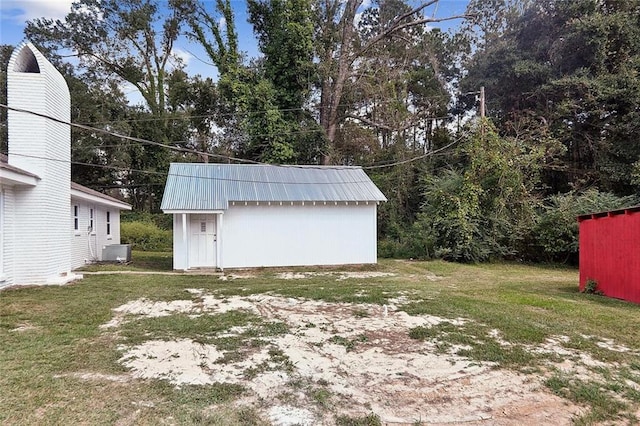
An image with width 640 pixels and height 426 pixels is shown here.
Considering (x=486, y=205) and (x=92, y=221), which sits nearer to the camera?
(x=92, y=221)

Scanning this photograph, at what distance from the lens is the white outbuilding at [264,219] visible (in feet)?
38.8

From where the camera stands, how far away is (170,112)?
25.5 m

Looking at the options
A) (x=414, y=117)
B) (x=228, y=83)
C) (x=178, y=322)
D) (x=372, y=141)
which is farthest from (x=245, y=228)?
(x=414, y=117)

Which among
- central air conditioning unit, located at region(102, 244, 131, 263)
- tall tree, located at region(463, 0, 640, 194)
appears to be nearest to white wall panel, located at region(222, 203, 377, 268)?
central air conditioning unit, located at region(102, 244, 131, 263)

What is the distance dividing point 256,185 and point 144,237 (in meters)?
10.4

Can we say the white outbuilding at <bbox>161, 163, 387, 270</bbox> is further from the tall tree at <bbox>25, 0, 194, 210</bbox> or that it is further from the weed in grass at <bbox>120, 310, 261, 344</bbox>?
the tall tree at <bbox>25, 0, 194, 210</bbox>

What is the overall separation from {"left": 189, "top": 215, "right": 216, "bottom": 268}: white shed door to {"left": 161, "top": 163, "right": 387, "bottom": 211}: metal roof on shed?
30.0 inches

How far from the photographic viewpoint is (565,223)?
1374 cm

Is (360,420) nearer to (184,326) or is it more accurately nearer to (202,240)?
(184,326)

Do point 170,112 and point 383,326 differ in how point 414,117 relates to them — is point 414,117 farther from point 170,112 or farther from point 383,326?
point 383,326

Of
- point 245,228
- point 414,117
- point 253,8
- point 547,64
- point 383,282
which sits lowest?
point 383,282

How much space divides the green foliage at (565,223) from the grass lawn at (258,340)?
5365 millimetres

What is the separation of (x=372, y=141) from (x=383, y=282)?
46.5ft

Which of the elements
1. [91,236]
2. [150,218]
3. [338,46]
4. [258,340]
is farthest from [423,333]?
[150,218]
